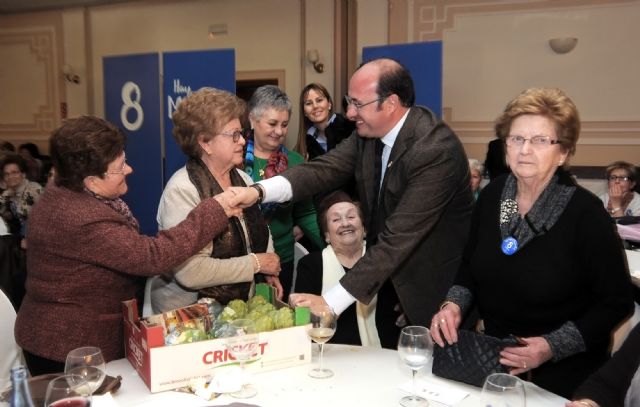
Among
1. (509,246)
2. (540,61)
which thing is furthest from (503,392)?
(540,61)

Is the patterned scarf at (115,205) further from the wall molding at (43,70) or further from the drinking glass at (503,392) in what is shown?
the wall molding at (43,70)

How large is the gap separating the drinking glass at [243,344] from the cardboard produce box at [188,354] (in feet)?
0.19

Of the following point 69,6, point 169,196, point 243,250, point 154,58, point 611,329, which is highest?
point 69,6

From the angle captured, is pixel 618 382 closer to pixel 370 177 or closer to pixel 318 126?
pixel 370 177

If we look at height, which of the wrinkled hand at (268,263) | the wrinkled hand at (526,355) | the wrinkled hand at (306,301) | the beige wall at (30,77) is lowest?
the wrinkled hand at (526,355)

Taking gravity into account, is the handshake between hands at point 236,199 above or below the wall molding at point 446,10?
below

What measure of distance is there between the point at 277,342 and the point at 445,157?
907 millimetres

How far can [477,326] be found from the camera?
221 cm

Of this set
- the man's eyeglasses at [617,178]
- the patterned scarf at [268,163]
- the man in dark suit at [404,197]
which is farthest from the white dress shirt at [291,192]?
the man's eyeglasses at [617,178]

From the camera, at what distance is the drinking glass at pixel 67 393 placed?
4.04 feet

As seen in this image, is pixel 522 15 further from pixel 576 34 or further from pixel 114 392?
pixel 114 392

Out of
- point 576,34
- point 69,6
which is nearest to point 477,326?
point 576,34

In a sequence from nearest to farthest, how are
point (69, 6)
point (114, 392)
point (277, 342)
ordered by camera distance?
point (114, 392) < point (277, 342) < point (69, 6)

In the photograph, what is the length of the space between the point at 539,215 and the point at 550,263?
0.16 meters
